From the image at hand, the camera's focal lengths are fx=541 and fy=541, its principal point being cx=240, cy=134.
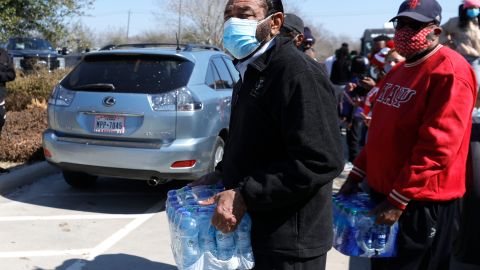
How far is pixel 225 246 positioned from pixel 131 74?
368cm

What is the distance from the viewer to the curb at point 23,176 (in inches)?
243

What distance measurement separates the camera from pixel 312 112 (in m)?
1.93

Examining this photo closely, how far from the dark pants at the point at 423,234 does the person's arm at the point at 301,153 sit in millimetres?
699

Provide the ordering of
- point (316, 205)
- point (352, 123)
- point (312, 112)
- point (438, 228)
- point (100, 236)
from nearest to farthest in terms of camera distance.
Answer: point (312, 112), point (316, 205), point (438, 228), point (100, 236), point (352, 123)

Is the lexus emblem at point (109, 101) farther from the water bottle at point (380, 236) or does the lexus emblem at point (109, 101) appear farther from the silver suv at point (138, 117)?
the water bottle at point (380, 236)

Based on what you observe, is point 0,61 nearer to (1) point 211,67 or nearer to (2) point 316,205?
(1) point 211,67

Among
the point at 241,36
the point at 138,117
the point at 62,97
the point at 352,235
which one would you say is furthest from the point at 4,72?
the point at 352,235

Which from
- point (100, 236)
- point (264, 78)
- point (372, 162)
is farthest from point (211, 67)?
point (264, 78)

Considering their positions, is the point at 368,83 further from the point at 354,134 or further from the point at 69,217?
the point at 69,217

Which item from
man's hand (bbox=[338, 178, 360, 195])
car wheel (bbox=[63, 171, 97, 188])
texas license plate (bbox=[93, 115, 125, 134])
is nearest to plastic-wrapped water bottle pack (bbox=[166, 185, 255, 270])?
man's hand (bbox=[338, 178, 360, 195])

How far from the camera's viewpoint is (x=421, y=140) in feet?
7.72

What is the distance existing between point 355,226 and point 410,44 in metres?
0.89

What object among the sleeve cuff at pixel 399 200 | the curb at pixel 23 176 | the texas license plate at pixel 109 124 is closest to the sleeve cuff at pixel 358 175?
the sleeve cuff at pixel 399 200

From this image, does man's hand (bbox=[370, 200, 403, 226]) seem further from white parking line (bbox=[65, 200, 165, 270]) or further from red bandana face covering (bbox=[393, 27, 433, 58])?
white parking line (bbox=[65, 200, 165, 270])
